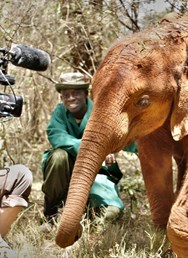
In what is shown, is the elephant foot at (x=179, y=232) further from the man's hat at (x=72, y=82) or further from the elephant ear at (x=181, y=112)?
the man's hat at (x=72, y=82)

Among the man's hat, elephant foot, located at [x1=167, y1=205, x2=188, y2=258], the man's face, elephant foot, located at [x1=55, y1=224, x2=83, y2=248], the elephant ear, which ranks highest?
the elephant ear

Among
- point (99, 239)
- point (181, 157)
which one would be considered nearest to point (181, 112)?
point (181, 157)

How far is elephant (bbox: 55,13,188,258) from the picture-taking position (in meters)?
5.46

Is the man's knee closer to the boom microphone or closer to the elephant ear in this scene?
the boom microphone

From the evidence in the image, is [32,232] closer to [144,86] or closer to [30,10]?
[144,86]

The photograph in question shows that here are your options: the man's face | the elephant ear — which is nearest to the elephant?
the elephant ear

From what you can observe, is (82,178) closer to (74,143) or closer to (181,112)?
(181,112)

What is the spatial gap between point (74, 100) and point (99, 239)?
1.35 m

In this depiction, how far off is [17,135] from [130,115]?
4.04 meters

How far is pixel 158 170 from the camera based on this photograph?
6.62 metres

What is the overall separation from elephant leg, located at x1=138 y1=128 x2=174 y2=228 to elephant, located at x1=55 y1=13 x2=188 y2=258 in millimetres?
234

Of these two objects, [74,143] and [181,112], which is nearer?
[181,112]

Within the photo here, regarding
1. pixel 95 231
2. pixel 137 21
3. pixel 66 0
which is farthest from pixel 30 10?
pixel 95 231

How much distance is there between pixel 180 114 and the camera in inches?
232
